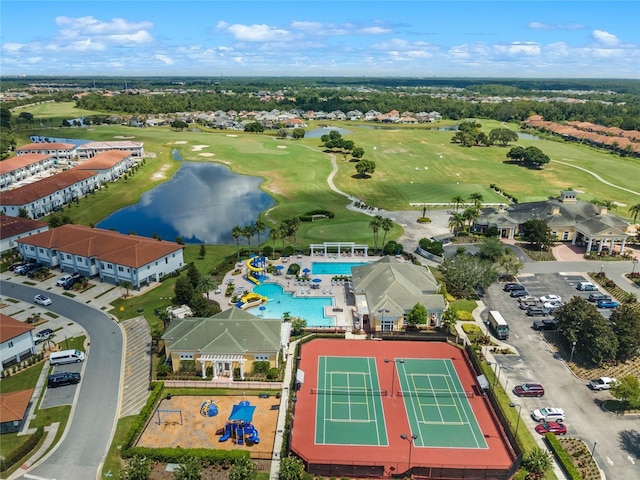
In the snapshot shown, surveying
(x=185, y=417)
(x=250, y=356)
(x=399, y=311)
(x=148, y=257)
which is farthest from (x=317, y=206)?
(x=185, y=417)

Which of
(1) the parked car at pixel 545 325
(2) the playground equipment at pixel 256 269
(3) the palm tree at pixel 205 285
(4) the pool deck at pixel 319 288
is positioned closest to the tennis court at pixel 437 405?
(4) the pool deck at pixel 319 288

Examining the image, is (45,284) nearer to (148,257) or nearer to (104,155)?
(148,257)

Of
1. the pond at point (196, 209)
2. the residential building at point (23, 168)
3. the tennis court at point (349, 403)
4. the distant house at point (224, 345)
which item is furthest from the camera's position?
the residential building at point (23, 168)

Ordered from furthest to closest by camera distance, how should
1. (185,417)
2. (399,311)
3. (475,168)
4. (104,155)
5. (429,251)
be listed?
(475,168)
(104,155)
(429,251)
(399,311)
(185,417)

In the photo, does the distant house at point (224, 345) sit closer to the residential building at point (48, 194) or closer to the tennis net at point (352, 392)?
the tennis net at point (352, 392)

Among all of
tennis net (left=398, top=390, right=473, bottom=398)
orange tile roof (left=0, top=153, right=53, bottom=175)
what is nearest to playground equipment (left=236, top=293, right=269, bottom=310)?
tennis net (left=398, top=390, right=473, bottom=398)

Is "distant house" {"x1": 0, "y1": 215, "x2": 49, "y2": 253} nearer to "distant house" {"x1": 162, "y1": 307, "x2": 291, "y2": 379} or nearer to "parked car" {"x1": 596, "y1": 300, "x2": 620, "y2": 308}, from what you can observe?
"distant house" {"x1": 162, "y1": 307, "x2": 291, "y2": 379}
